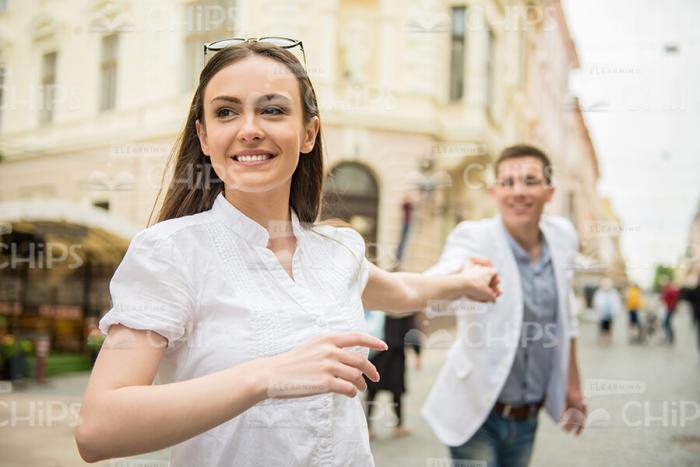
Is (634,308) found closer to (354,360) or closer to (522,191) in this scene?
(522,191)

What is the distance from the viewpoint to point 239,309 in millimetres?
932

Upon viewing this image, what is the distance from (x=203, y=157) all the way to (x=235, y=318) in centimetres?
37

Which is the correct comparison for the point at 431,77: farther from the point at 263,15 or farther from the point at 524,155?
the point at 524,155

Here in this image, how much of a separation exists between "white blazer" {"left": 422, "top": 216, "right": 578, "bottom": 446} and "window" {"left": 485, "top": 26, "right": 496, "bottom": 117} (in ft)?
20.4

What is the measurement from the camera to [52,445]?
3871 millimetres

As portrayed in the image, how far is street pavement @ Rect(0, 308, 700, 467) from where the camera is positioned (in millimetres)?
3729

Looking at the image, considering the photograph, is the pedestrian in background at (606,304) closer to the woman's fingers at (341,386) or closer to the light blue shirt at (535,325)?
the light blue shirt at (535,325)

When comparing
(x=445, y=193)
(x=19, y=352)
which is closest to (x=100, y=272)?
(x=19, y=352)

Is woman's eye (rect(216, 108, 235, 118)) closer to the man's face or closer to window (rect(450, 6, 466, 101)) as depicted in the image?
the man's face

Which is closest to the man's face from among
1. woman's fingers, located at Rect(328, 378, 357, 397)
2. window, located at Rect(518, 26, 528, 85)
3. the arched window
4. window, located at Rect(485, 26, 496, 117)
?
woman's fingers, located at Rect(328, 378, 357, 397)

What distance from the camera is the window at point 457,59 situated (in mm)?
7965

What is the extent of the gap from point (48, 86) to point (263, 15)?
2.20m

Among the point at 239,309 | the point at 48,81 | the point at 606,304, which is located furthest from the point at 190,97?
the point at 606,304

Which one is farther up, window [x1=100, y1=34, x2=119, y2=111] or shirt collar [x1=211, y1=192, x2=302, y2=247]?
window [x1=100, y1=34, x2=119, y2=111]
